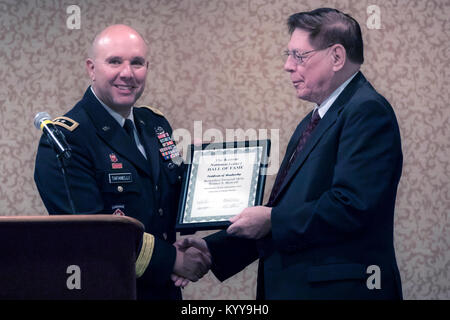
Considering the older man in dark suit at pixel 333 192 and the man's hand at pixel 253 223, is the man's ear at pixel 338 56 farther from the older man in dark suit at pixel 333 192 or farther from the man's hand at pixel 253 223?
the man's hand at pixel 253 223

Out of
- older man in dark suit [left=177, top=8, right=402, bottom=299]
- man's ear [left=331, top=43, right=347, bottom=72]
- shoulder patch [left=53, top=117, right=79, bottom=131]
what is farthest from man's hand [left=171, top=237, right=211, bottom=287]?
man's ear [left=331, top=43, right=347, bottom=72]

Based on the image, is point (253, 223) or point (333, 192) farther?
point (253, 223)

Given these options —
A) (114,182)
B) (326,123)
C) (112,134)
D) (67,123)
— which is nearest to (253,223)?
(326,123)

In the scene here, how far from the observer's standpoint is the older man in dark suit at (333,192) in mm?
1968

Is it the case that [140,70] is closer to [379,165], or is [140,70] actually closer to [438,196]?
[379,165]

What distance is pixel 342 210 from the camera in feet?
6.39

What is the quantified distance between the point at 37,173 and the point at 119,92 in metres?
0.41

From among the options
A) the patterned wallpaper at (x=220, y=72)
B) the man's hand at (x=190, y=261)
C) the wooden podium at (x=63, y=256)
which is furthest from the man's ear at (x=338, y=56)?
the patterned wallpaper at (x=220, y=72)

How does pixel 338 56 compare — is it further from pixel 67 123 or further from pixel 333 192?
pixel 67 123

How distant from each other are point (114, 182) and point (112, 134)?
0.19m

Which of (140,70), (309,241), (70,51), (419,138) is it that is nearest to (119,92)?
(140,70)

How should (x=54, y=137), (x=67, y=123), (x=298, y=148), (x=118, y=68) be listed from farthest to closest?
(x=118, y=68), (x=67, y=123), (x=298, y=148), (x=54, y=137)

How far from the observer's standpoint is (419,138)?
141 inches

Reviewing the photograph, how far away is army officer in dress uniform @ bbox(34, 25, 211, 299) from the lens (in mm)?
2262
